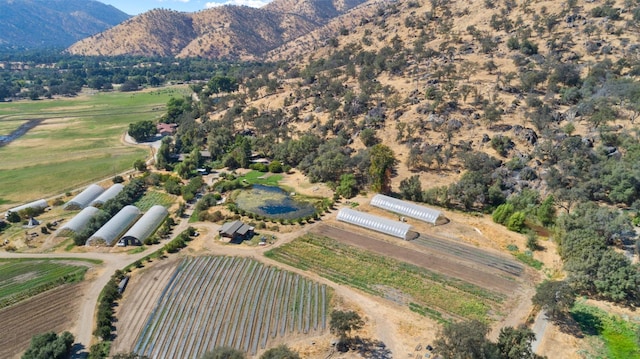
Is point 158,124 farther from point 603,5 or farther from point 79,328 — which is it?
point 603,5

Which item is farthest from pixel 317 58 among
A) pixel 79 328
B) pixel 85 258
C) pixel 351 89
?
pixel 79 328

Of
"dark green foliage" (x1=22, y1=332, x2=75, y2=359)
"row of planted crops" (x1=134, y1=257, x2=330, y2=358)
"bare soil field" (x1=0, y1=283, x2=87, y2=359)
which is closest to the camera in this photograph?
"dark green foliage" (x1=22, y1=332, x2=75, y2=359)

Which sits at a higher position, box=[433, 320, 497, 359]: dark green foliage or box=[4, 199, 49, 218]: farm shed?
box=[433, 320, 497, 359]: dark green foliage

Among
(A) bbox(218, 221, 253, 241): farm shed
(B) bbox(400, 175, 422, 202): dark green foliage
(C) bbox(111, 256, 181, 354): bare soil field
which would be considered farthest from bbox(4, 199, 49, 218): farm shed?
(B) bbox(400, 175, 422, 202): dark green foliage

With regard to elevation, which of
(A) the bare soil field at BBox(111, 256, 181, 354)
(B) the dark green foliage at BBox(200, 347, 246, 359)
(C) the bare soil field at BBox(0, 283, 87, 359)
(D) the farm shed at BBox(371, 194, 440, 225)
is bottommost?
(C) the bare soil field at BBox(0, 283, 87, 359)

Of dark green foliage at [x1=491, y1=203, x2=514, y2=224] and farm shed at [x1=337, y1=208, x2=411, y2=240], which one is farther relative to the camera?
dark green foliage at [x1=491, y1=203, x2=514, y2=224]

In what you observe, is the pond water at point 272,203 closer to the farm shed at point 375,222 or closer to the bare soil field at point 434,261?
the farm shed at point 375,222

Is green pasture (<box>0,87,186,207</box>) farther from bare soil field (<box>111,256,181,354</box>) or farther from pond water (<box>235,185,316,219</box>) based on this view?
bare soil field (<box>111,256,181,354</box>)

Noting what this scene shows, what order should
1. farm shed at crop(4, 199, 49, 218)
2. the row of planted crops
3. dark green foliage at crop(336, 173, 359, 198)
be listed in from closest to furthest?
the row of planted crops
farm shed at crop(4, 199, 49, 218)
dark green foliage at crop(336, 173, 359, 198)
